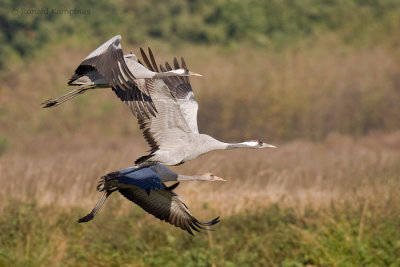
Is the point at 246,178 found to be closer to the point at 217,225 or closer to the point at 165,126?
the point at 217,225

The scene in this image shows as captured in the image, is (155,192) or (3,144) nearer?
(155,192)

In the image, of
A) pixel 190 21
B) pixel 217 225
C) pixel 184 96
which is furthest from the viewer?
pixel 190 21

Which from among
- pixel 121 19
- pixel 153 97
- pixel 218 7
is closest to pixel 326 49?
pixel 218 7

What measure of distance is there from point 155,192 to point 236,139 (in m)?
11.8

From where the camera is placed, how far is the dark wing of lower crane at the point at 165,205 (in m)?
9.16

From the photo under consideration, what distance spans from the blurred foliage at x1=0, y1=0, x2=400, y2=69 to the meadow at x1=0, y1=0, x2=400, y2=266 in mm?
62

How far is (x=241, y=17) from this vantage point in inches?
1017

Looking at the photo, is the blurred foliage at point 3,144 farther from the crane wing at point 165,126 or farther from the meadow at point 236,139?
the crane wing at point 165,126

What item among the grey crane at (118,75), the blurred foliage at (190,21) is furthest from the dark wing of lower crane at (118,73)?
the blurred foliage at (190,21)

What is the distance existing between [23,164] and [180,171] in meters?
2.55

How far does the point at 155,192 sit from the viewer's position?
9.24 meters

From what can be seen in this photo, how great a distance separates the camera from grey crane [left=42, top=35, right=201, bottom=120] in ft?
25.7

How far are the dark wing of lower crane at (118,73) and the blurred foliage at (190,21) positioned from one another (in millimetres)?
16831

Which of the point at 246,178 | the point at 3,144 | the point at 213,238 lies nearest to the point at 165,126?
the point at 213,238
